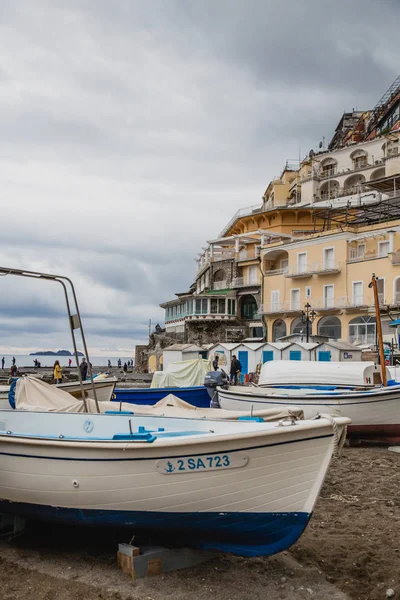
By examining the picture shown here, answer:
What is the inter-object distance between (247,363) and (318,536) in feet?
88.3

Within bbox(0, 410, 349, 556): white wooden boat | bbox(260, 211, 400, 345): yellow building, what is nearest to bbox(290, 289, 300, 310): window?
bbox(260, 211, 400, 345): yellow building

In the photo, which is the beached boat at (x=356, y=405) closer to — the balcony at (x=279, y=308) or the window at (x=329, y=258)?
the window at (x=329, y=258)

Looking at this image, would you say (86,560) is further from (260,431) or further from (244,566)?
(260,431)

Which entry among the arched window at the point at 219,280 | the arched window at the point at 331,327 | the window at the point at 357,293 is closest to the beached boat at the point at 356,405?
the window at the point at 357,293

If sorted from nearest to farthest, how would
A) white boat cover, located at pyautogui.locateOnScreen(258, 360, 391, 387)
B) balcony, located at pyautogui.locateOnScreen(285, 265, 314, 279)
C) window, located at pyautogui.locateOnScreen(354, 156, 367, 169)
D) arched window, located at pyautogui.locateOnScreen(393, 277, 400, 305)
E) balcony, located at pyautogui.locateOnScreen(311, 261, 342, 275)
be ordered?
white boat cover, located at pyautogui.locateOnScreen(258, 360, 391, 387) < arched window, located at pyautogui.locateOnScreen(393, 277, 400, 305) < balcony, located at pyautogui.locateOnScreen(311, 261, 342, 275) < balcony, located at pyautogui.locateOnScreen(285, 265, 314, 279) < window, located at pyautogui.locateOnScreen(354, 156, 367, 169)

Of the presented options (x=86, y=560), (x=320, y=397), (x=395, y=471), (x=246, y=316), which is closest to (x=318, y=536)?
(x=86, y=560)

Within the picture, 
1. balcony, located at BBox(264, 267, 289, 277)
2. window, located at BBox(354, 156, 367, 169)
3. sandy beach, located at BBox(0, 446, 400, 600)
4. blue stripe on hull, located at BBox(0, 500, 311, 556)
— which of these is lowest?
sandy beach, located at BBox(0, 446, 400, 600)

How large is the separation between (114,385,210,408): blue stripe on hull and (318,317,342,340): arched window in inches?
1060

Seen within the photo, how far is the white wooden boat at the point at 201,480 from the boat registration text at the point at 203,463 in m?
0.01

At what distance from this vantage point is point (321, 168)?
66.6 metres

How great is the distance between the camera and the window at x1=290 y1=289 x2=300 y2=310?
4827 centimetres

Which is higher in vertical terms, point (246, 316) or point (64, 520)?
point (246, 316)

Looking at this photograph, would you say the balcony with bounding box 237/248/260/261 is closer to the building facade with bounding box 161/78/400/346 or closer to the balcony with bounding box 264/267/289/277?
the building facade with bounding box 161/78/400/346

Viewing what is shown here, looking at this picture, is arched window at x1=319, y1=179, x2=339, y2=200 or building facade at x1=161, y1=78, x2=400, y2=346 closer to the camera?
building facade at x1=161, y1=78, x2=400, y2=346
